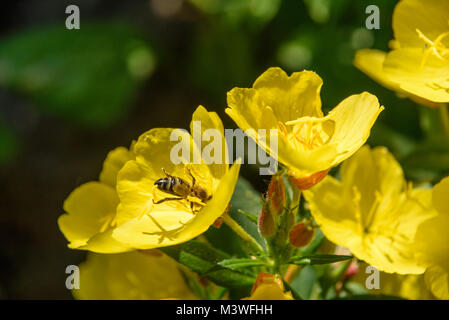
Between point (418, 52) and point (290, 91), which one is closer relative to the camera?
point (290, 91)

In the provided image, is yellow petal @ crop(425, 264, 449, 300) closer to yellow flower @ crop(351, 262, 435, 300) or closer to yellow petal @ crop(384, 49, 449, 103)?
yellow flower @ crop(351, 262, 435, 300)

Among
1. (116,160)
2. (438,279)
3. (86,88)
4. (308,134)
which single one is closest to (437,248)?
(438,279)

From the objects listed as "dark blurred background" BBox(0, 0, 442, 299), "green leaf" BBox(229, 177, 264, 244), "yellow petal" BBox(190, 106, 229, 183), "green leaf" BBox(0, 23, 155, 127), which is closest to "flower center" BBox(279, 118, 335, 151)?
"yellow petal" BBox(190, 106, 229, 183)

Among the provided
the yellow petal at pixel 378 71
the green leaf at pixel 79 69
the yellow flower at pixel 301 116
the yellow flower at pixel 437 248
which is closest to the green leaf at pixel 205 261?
the yellow flower at pixel 301 116

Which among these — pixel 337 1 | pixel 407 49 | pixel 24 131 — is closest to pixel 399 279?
pixel 407 49

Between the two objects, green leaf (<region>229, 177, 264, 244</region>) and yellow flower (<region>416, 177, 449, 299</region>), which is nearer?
yellow flower (<region>416, 177, 449, 299</region>)

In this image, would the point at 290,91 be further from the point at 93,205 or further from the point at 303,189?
the point at 93,205
